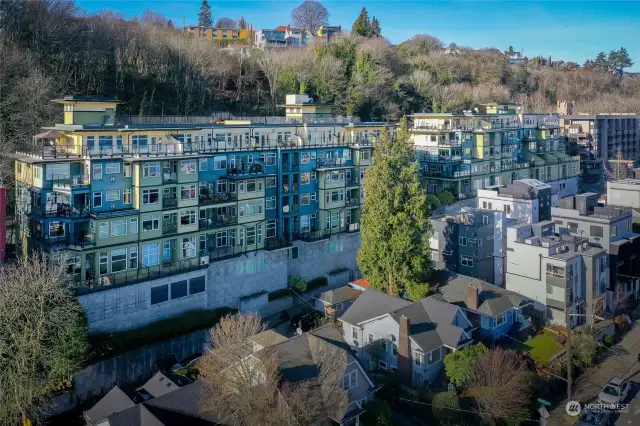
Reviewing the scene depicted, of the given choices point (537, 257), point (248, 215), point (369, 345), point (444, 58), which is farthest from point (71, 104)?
point (444, 58)

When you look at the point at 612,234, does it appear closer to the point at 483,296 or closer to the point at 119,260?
the point at 483,296

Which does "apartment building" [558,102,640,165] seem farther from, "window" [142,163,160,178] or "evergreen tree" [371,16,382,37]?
"window" [142,163,160,178]

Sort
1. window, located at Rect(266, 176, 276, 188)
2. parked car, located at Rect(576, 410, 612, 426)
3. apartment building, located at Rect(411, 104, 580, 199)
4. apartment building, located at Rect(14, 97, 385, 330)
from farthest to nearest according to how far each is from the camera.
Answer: apartment building, located at Rect(411, 104, 580, 199) < window, located at Rect(266, 176, 276, 188) < apartment building, located at Rect(14, 97, 385, 330) < parked car, located at Rect(576, 410, 612, 426)

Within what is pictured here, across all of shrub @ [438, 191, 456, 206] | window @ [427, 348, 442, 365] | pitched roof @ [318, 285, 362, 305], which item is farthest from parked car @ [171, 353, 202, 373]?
shrub @ [438, 191, 456, 206]

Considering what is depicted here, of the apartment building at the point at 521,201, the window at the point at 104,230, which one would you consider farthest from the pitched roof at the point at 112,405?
the apartment building at the point at 521,201

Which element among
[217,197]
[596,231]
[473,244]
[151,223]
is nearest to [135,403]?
[151,223]
